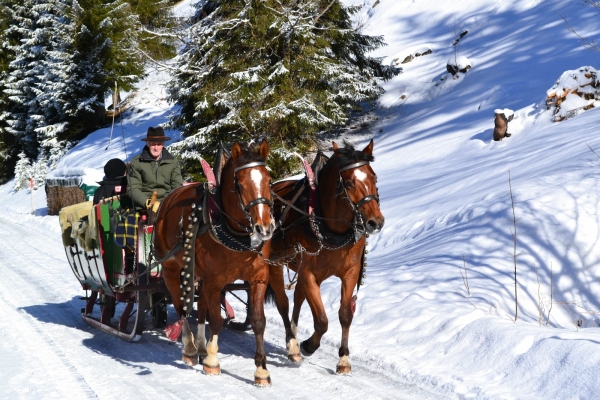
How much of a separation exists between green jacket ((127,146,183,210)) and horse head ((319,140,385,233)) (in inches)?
91.2

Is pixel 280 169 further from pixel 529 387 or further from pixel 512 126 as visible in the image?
pixel 529 387

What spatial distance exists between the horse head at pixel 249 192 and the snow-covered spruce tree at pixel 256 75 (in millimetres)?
10355

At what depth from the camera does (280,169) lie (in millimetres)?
16797

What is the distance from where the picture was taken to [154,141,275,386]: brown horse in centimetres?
546

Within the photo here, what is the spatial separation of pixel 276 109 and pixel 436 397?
11.6m

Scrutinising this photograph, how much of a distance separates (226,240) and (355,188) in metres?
1.19

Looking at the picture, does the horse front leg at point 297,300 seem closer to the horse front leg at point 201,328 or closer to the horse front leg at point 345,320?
the horse front leg at point 345,320

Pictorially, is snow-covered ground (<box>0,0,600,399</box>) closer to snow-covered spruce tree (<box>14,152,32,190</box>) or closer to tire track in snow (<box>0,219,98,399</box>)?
tire track in snow (<box>0,219,98,399</box>)

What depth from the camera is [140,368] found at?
6.44m

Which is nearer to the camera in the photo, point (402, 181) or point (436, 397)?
point (436, 397)

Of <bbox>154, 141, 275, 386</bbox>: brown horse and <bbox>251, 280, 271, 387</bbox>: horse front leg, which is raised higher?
<bbox>154, 141, 275, 386</bbox>: brown horse

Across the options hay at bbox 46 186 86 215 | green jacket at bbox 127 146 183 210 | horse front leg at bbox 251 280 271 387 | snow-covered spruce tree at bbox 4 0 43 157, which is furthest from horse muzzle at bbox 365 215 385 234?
snow-covered spruce tree at bbox 4 0 43 157

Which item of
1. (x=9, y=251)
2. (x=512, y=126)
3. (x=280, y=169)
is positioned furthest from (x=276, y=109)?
(x=9, y=251)

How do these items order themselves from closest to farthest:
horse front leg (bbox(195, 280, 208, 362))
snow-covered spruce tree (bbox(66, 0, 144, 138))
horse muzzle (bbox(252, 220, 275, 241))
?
horse muzzle (bbox(252, 220, 275, 241)) → horse front leg (bbox(195, 280, 208, 362)) → snow-covered spruce tree (bbox(66, 0, 144, 138))
